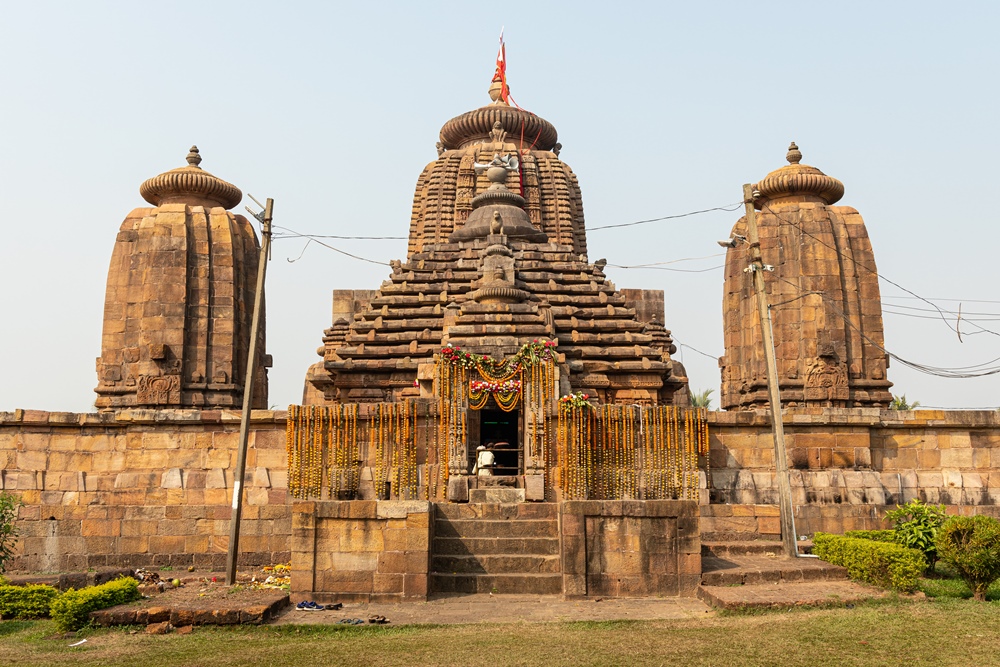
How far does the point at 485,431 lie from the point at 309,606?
874 centimetres

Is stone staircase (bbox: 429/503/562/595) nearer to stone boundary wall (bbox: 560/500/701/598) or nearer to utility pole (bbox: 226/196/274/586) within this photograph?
stone boundary wall (bbox: 560/500/701/598)

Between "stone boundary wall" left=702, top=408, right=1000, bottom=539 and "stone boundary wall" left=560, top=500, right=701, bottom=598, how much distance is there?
476 centimetres

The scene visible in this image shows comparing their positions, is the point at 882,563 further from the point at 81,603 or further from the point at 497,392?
the point at 81,603

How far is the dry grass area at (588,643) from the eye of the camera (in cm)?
881

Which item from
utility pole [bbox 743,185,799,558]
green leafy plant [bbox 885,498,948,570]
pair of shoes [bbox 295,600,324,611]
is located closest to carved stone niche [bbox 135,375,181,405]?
pair of shoes [bbox 295,600,324,611]

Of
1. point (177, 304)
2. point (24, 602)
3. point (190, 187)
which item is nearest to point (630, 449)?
point (24, 602)

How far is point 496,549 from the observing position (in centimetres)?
1349

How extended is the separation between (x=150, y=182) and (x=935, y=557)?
20682mm

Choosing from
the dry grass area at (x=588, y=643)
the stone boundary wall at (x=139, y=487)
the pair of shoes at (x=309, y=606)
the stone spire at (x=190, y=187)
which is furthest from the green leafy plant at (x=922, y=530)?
the stone spire at (x=190, y=187)

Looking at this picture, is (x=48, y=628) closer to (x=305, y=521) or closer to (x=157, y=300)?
(x=305, y=521)

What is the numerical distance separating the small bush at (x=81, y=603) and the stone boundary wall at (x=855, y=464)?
10673 millimetres

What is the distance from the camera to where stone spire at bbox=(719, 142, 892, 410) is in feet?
72.0

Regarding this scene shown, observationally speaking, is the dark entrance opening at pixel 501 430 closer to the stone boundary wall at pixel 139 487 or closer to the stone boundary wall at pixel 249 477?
the stone boundary wall at pixel 249 477

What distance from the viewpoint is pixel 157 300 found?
2227 cm
